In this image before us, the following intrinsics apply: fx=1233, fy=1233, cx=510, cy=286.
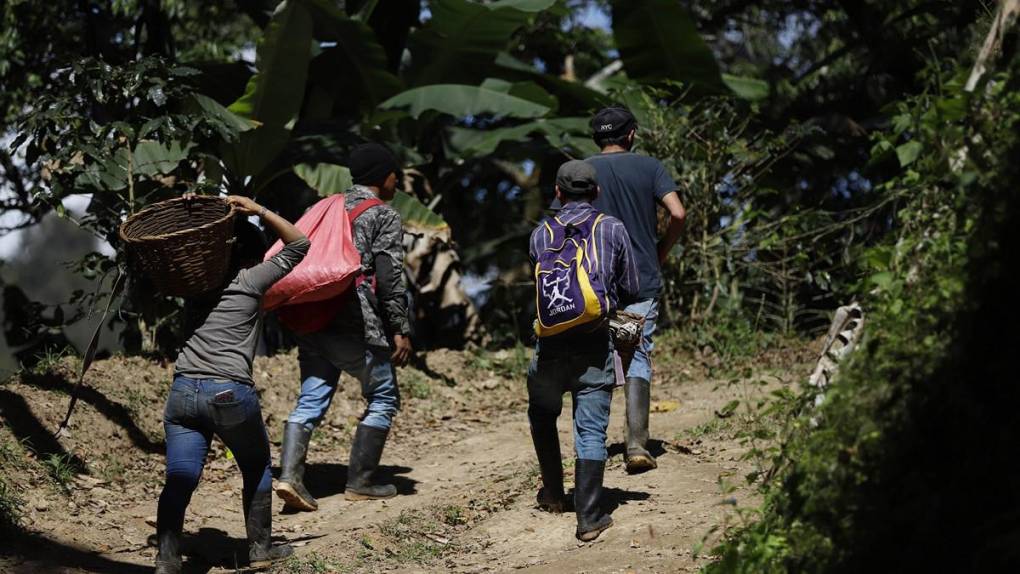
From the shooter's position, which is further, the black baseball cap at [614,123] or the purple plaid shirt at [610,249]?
the black baseball cap at [614,123]

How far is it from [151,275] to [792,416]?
280cm

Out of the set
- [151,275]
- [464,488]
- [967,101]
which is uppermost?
[967,101]

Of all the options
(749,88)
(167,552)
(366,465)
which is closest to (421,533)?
(366,465)

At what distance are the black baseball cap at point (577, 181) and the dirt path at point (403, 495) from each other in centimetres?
163

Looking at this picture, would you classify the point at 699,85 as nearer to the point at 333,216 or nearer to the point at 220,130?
the point at 220,130

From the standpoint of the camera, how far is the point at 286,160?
35.1ft

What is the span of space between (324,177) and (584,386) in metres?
5.03

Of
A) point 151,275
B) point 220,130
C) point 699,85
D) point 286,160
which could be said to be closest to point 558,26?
point 699,85

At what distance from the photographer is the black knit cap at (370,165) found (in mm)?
6910

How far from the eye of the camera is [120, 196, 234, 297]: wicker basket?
207 inches

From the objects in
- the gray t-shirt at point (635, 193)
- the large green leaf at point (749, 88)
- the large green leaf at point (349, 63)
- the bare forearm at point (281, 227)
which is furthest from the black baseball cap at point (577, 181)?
the large green leaf at point (749, 88)

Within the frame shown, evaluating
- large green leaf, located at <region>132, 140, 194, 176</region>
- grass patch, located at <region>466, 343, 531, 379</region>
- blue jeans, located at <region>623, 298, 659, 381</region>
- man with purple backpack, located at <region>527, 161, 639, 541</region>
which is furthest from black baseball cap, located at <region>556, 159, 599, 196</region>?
grass patch, located at <region>466, 343, 531, 379</region>

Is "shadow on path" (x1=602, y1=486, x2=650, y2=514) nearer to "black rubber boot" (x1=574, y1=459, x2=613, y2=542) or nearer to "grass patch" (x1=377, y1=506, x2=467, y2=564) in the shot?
"black rubber boot" (x1=574, y1=459, x2=613, y2=542)

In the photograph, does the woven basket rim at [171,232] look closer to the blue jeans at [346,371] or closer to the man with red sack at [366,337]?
the man with red sack at [366,337]
